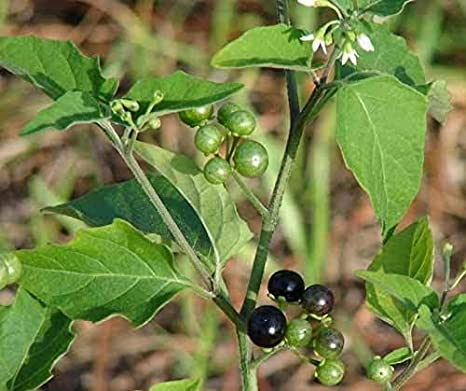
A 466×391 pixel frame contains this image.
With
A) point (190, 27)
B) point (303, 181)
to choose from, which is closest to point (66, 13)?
point (190, 27)

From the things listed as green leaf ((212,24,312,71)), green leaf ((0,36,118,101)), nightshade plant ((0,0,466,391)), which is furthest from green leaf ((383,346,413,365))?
green leaf ((0,36,118,101))

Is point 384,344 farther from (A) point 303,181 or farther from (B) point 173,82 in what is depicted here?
(B) point 173,82

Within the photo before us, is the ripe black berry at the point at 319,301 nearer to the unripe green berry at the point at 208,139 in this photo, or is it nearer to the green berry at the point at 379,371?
the green berry at the point at 379,371

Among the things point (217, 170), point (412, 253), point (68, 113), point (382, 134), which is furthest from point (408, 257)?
point (68, 113)

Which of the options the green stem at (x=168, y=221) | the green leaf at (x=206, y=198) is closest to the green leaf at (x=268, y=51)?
the green stem at (x=168, y=221)

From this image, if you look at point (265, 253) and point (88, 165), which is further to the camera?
point (88, 165)

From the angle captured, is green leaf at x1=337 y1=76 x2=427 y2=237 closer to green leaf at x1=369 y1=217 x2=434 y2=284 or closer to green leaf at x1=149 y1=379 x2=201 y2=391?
green leaf at x1=369 y1=217 x2=434 y2=284

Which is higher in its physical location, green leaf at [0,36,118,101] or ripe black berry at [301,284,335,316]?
green leaf at [0,36,118,101]
